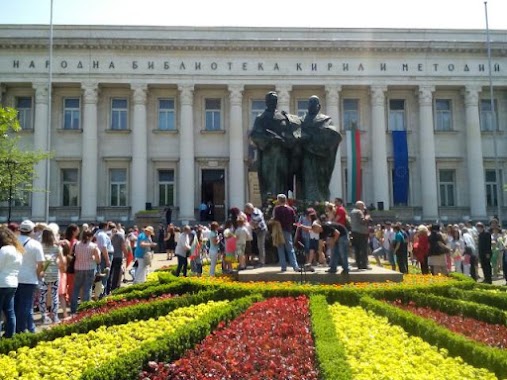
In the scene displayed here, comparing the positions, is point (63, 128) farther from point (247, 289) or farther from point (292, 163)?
point (247, 289)

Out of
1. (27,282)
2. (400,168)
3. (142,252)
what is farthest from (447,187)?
(27,282)

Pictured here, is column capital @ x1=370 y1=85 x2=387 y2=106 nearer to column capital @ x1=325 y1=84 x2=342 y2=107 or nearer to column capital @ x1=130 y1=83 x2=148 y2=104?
column capital @ x1=325 y1=84 x2=342 y2=107

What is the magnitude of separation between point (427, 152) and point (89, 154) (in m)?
24.9

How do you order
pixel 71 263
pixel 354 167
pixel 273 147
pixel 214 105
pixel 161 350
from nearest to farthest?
pixel 161 350, pixel 71 263, pixel 273 147, pixel 354 167, pixel 214 105

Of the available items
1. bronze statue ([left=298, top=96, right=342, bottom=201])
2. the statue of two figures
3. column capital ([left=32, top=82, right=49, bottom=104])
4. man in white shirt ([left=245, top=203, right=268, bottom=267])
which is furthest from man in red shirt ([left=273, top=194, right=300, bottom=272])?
column capital ([left=32, top=82, right=49, bottom=104])

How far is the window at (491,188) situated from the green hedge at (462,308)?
113 feet

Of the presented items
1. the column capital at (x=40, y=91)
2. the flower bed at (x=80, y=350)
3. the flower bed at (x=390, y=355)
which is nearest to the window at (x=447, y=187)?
the column capital at (x=40, y=91)

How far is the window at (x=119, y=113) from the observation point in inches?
1537

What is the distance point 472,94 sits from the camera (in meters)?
38.9

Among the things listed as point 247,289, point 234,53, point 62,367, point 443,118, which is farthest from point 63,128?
point 62,367

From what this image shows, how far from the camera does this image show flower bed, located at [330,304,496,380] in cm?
516

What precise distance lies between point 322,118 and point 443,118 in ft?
98.2

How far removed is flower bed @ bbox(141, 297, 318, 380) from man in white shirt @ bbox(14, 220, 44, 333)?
139 inches

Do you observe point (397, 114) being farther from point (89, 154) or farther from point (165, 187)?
point (89, 154)
